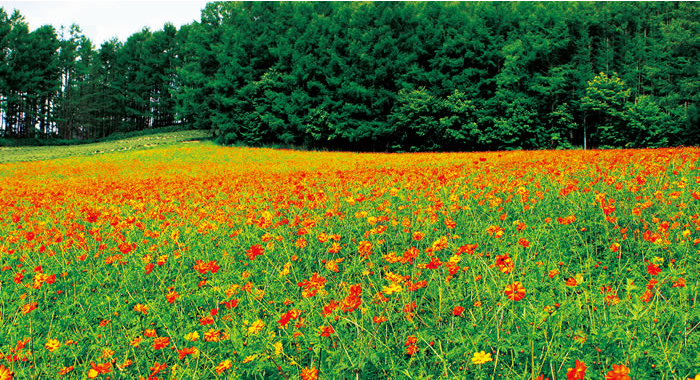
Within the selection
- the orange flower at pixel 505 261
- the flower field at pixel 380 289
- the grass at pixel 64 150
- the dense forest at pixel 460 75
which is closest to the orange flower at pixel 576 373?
the flower field at pixel 380 289

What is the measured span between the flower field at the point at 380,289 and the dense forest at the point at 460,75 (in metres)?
21.7

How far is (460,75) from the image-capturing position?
27.2 metres

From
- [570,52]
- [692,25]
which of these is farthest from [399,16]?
[692,25]

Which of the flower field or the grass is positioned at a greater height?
the grass

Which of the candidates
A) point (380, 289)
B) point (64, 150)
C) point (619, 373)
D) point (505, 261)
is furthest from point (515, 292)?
point (64, 150)

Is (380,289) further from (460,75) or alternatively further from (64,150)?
(64,150)

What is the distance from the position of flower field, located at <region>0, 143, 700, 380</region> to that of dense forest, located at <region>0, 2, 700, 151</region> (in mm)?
21659

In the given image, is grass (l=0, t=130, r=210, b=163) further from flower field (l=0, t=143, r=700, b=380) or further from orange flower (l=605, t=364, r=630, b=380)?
orange flower (l=605, t=364, r=630, b=380)

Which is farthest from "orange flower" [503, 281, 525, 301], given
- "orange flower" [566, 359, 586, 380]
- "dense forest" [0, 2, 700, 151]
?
"dense forest" [0, 2, 700, 151]

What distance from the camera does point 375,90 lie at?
2811 cm

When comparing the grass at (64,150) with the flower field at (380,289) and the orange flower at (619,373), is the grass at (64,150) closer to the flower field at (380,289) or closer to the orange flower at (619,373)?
the flower field at (380,289)

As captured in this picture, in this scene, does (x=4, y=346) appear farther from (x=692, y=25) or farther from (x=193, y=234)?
(x=692, y=25)

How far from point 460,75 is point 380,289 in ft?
88.0

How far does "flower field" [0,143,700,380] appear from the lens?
2.06 m
